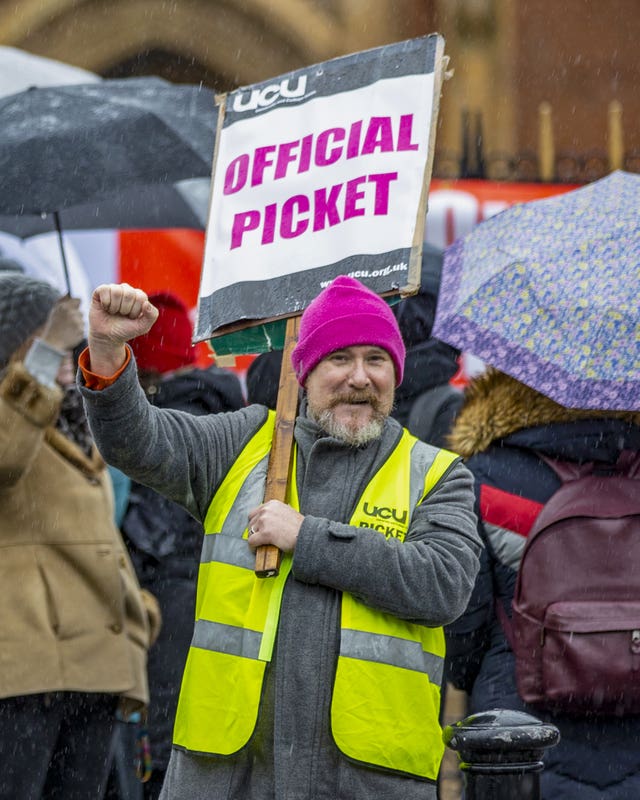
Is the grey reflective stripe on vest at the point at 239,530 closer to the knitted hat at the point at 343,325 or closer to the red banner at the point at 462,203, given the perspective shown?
the knitted hat at the point at 343,325

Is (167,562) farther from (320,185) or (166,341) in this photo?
(320,185)

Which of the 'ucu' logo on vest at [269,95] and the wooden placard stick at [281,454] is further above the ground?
the 'ucu' logo on vest at [269,95]

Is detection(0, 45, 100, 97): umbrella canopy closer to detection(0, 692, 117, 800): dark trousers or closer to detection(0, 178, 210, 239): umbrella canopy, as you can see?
detection(0, 178, 210, 239): umbrella canopy

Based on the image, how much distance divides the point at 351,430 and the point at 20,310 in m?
1.72

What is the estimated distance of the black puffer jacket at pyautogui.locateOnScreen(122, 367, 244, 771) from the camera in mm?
5805

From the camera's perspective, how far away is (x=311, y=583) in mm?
3621

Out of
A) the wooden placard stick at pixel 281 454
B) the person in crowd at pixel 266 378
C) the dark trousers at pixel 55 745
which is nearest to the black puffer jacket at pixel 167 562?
the person in crowd at pixel 266 378

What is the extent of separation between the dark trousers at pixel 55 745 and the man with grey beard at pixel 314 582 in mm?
1170

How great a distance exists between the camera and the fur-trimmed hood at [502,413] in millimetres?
4383

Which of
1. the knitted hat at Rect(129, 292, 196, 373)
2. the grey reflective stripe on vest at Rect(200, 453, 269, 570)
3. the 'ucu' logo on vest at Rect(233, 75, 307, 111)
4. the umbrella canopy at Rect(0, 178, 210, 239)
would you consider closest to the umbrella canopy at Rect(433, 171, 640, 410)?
the 'ucu' logo on vest at Rect(233, 75, 307, 111)

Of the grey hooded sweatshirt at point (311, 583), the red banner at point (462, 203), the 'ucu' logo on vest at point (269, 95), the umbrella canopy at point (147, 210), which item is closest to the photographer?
the grey hooded sweatshirt at point (311, 583)

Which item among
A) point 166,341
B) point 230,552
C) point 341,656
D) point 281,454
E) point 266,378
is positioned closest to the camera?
point 341,656

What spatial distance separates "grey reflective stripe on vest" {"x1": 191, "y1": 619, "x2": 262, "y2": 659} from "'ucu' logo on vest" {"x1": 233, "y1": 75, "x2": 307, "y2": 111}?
5.08 ft

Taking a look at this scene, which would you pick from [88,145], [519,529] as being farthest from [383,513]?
[88,145]
